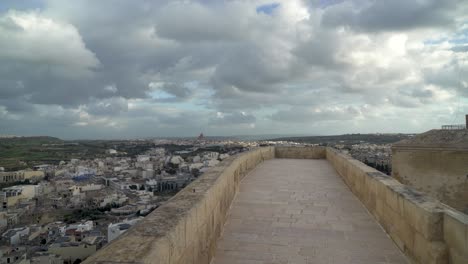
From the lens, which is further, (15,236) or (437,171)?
(15,236)

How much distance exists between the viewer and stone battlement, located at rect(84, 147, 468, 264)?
198 cm

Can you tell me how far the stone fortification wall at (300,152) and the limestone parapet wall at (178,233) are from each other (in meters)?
9.55

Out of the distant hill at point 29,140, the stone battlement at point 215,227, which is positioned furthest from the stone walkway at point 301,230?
the distant hill at point 29,140

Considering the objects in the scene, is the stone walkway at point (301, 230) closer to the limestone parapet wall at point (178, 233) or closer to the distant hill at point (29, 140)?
the limestone parapet wall at point (178, 233)

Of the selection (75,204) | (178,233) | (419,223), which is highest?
(178,233)

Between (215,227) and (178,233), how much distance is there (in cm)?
149

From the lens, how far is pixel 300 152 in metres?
13.6

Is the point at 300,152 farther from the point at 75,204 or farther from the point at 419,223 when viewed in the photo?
the point at 75,204

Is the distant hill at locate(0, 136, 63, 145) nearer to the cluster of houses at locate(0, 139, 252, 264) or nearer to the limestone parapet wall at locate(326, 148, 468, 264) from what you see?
the cluster of houses at locate(0, 139, 252, 264)

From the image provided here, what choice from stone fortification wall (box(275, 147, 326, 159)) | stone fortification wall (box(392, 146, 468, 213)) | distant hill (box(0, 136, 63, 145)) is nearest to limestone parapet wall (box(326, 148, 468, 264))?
stone fortification wall (box(392, 146, 468, 213))

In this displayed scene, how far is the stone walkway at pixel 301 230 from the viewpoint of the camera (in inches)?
139

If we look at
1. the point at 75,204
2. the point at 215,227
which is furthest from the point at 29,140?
the point at 215,227

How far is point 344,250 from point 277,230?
0.90 meters

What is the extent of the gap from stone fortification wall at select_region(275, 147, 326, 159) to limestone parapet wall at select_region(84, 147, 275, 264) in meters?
9.55
